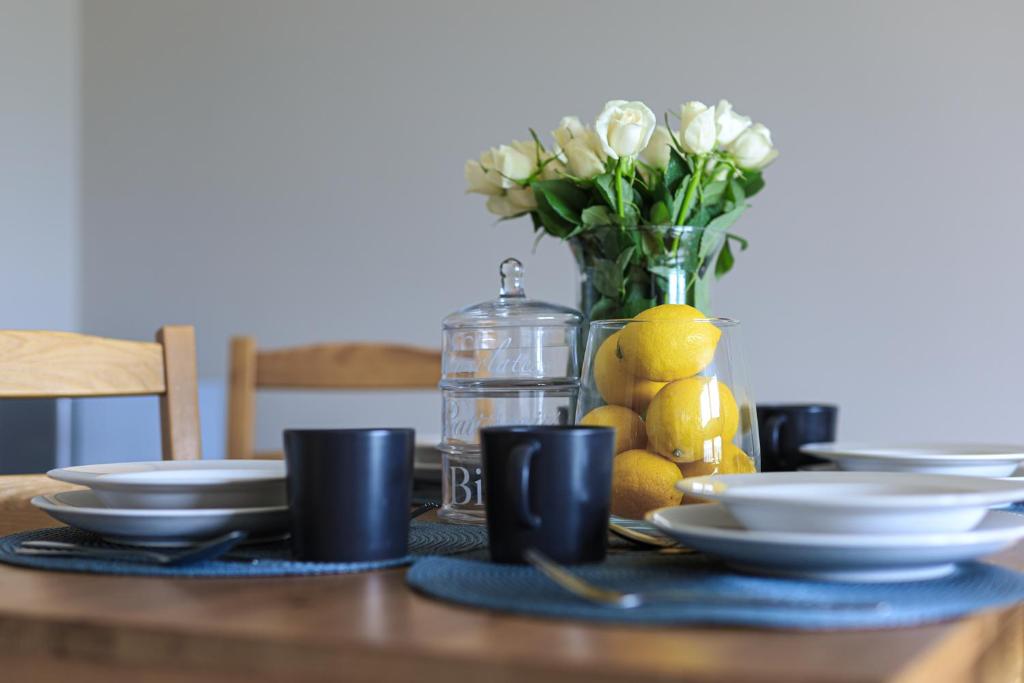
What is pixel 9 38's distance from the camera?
2865mm

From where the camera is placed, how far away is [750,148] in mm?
975

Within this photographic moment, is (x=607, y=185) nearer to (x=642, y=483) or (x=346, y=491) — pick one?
(x=642, y=483)

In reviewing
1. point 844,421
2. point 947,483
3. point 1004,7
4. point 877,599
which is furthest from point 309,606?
point 1004,7

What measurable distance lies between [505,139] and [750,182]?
1.60m

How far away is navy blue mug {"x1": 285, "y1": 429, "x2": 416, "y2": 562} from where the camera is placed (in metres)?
0.61

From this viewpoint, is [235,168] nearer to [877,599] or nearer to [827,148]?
[827,148]

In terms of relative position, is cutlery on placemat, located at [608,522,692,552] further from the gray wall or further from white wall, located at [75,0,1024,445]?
the gray wall

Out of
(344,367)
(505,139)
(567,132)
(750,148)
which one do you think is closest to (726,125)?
(750,148)

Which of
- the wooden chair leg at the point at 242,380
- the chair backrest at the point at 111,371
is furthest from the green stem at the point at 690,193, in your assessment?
the wooden chair leg at the point at 242,380

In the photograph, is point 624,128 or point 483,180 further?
point 483,180

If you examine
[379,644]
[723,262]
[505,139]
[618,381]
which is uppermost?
[505,139]

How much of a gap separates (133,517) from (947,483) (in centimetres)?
49

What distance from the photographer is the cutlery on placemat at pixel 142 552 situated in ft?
1.99

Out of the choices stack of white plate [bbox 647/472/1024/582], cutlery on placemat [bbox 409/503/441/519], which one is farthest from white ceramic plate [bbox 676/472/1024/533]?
cutlery on placemat [bbox 409/503/441/519]
